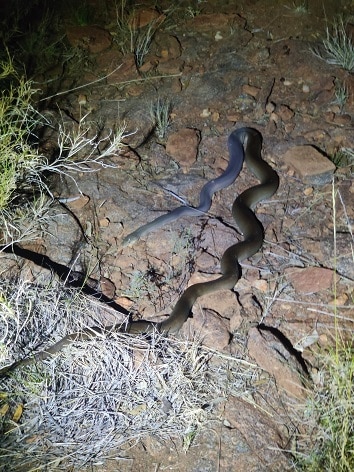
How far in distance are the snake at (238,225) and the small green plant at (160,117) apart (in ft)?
2.23

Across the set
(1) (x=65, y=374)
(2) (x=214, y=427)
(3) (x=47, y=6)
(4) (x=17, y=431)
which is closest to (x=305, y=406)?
(2) (x=214, y=427)

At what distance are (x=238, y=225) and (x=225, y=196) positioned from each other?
44cm

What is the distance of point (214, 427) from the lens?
3.19 m

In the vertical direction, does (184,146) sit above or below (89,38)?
below

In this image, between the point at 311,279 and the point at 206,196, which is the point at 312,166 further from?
the point at 311,279

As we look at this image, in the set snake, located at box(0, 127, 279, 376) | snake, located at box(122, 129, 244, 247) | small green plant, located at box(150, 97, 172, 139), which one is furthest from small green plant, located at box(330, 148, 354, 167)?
small green plant, located at box(150, 97, 172, 139)

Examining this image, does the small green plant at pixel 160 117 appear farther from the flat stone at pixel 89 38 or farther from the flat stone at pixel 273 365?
the flat stone at pixel 273 365

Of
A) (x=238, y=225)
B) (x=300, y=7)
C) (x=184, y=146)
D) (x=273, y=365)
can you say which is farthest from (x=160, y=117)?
(x=273, y=365)

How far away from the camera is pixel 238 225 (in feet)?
14.9

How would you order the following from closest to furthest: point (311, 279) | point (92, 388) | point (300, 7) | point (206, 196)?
point (92, 388) < point (311, 279) < point (206, 196) < point (300, 7)

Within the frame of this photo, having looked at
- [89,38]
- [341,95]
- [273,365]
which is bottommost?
[273,365]

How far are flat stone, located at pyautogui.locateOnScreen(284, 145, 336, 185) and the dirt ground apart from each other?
0.02 metres

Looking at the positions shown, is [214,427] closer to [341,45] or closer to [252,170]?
[252,170]

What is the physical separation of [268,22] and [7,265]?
428 centimetres
